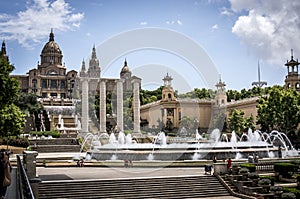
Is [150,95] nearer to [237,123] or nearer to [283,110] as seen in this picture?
[237,123]

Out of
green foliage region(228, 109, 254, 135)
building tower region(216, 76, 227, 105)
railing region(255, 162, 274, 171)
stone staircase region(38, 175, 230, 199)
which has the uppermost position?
building tower region(216, 76, 227, 105)

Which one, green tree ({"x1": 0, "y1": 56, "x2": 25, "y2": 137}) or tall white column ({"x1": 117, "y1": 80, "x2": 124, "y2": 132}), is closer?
green tree ({"x1": 0, "y1": 56, "x2": 25, "y2": 137})

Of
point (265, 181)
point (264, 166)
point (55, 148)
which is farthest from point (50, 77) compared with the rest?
point (265, 181)

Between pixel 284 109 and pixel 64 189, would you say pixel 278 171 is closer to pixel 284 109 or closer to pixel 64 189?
pixel 64 189

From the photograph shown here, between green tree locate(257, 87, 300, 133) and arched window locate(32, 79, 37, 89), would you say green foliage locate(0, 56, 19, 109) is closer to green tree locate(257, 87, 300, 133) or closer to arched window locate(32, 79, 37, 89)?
green tree locate(257, 87, 300, 133)

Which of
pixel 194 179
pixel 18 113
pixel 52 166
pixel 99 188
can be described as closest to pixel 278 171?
pixel 194 179

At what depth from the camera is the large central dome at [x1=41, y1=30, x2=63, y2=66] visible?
14225cm

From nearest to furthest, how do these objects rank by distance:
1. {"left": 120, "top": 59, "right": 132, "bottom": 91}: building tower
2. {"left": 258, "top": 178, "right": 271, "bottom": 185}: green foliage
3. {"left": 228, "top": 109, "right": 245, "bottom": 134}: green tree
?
{"left": 258, "top": 178, "right": 271, "bottom": 185}: green foliage < {"left": 228, "top": 109, "right": 245, "bottom": 134}: green tree < {"left": 120, "top": 59, "right": 132, "bottom": 91}: building tower

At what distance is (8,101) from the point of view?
33.0 m

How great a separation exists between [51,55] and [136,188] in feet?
421

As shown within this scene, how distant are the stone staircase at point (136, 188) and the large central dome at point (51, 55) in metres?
127

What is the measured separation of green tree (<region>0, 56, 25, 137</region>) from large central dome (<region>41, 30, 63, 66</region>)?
4101 inches

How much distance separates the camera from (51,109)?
346 feet

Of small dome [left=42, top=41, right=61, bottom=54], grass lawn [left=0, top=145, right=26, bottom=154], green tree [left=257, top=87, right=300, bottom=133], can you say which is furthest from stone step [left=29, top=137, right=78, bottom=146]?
small dome [left=42, top=41, right=61, bottom=54]
